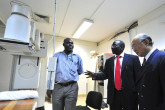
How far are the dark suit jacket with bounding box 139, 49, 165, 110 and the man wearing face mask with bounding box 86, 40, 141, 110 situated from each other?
13.7 inches

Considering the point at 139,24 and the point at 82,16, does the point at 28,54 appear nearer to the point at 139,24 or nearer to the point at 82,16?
the point at 82,16

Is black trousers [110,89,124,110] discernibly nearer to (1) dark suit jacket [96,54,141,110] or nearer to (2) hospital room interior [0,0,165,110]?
(1) dark suit jacket [96,54,141,110]

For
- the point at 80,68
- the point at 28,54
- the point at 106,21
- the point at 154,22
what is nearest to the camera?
the point at 28,54

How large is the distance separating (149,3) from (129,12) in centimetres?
47

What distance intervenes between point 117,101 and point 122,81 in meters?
0.28

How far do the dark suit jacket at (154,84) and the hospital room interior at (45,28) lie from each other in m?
0.86

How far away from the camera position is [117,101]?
1.39 m

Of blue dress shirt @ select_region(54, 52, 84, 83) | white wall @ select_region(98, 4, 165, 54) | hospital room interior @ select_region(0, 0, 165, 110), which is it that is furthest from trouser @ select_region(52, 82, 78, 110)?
white wall @ select_region(98, 4, 165, 54)

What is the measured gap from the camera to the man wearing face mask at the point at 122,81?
1.35 m

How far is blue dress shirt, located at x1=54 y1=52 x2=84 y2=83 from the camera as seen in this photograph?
1.47 m

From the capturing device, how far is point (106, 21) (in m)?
3.24

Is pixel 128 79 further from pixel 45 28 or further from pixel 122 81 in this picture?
pixel 45 28

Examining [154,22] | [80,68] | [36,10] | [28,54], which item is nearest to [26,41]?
[28,54]

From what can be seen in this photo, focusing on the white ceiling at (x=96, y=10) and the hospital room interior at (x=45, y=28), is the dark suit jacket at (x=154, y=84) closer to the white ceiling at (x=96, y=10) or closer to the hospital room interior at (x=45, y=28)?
the hospital room interior at (x=45, y=28)
